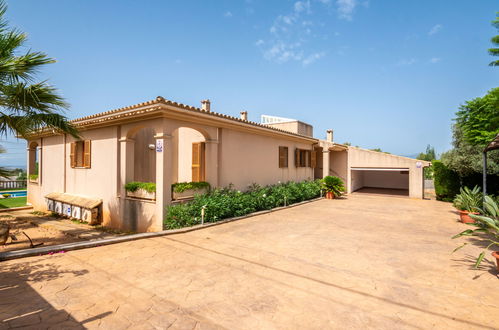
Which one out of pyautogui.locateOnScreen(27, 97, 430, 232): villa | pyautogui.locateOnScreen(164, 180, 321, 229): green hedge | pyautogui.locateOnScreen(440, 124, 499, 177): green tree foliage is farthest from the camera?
pyautogui.locateOnScreen(440, 124, 499, 177): green tree foliage

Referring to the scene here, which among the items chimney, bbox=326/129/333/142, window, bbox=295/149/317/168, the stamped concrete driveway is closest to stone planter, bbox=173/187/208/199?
the stamped concrete driveway

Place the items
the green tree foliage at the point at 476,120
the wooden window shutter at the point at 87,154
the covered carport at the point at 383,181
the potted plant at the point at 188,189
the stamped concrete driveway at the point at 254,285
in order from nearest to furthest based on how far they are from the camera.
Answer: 1. the stamped concrete driveway at the point at 254,285
2. the potted plant at the point at 188,189
3. the wooden window shutter at the point at 87,154
4. the green tree foliage at the point at 476,120
5. the covered carport at the point at 383,181

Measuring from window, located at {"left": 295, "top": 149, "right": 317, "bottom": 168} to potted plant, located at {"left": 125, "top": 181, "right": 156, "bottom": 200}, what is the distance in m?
8.97

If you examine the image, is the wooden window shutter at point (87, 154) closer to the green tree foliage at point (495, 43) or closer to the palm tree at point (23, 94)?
the palm tree at point (23, 94)


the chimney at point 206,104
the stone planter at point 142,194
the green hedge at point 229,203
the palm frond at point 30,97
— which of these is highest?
the chimney at point 206,104

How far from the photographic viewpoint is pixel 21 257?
4.58m

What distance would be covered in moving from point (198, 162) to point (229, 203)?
2121 millimetres

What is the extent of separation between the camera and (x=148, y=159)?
11273 mm

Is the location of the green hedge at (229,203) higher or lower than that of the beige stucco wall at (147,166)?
lower

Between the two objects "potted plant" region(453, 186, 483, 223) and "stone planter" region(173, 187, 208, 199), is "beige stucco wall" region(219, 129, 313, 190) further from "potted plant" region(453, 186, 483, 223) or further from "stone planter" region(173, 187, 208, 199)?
"potted plant" region(453, 186, 483, 223)

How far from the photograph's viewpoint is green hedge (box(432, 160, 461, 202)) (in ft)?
45.5

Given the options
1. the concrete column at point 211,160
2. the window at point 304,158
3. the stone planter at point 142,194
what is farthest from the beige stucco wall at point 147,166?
the window at point 304,158

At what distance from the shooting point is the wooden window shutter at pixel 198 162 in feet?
31.0

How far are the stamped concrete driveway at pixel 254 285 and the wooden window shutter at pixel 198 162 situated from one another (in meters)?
3.47
